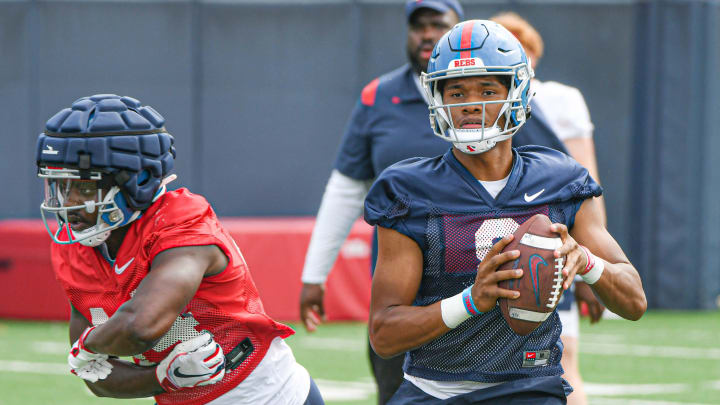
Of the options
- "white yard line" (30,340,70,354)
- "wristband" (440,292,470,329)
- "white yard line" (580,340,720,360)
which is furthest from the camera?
"white yard line" (30,340,70,354)

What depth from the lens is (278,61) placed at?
1455 centimetres

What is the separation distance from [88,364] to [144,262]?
363 millimetres

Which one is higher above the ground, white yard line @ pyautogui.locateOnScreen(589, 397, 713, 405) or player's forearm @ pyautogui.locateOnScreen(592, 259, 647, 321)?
player's forearm @ pyautogui.locateOnScreen(592, 259, 647, 321)

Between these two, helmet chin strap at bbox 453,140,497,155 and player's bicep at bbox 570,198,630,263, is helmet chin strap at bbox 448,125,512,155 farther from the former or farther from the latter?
player's bicep at bbox 570,198,630,263

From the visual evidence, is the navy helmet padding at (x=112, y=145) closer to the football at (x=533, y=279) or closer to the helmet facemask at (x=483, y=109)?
the helmet facemask at (x=483, y=109)

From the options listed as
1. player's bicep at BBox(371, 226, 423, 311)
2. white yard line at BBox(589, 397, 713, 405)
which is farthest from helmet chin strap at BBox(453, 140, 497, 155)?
white yard line at BBox(589, 397, 713, 405)

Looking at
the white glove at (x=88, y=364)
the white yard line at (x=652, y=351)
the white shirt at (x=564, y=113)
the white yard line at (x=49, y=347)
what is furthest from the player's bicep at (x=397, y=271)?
the white yard line at (x=49, y=347)

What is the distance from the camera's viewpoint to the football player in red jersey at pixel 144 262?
328cm

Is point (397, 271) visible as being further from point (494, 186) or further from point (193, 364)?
point (193, 364)

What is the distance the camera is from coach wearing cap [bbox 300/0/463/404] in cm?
464

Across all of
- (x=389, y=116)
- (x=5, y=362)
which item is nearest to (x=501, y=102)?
(x=389, y=116)

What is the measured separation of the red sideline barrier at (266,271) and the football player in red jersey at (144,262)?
25.0ft

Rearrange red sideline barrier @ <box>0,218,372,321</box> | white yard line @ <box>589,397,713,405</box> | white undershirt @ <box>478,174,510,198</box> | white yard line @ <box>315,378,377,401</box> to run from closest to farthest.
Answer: white undershirt @ <box>478,174,510,198</box> → white yard line @ <box>589,397,713,405</box> → white yard line @ <box>315,378,377,401</box> → red sideline barrier @ <box>0,218,372,321</box>

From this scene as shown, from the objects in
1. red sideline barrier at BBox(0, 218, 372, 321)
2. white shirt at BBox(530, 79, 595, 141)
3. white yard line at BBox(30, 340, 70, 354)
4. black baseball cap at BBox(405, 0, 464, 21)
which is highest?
black baseball cap at BBox(405, 0, 464, 21)
